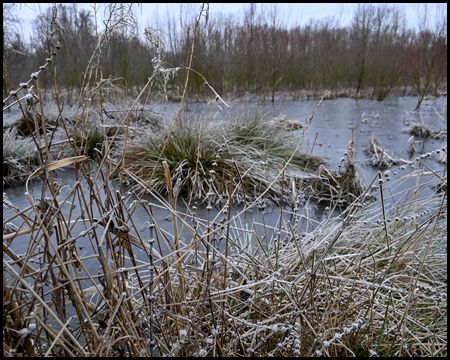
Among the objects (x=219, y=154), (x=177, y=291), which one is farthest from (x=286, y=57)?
(x=177, y=291)

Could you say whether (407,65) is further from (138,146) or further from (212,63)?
(138,146)

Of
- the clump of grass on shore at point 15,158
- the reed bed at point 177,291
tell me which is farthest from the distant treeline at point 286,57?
the reed bed at point 177,291

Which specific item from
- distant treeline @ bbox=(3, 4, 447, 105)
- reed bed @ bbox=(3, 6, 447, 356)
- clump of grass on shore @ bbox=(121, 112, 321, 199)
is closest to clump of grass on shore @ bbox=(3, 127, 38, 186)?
clump of grass on shore @ bbox=(121, 112, 321, 199)

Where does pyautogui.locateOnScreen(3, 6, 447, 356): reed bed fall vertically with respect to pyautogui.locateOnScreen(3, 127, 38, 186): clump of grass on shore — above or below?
above

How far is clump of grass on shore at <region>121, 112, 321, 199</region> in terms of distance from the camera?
4.14 m

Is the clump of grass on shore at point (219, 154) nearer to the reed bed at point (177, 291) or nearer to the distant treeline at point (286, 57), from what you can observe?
the reed bed at point (177, 291)

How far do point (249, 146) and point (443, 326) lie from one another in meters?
3.45

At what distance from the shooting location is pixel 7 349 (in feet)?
2.67

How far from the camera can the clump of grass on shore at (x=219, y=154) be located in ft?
13.6

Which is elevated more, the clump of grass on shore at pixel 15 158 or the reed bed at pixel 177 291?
the reed bed at pixel 177 291

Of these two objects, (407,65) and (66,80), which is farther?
(407,65)

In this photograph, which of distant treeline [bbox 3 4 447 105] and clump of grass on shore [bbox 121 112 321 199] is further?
distant treeline [bbox 3 4 447 105]

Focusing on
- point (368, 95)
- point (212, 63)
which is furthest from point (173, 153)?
point (368, 95)

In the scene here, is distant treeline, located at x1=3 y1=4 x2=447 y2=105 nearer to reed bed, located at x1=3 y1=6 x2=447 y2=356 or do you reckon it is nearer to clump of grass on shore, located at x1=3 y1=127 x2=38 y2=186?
clump of grass on shore, located at x1=3 y1=127 x2=38 y2=186
